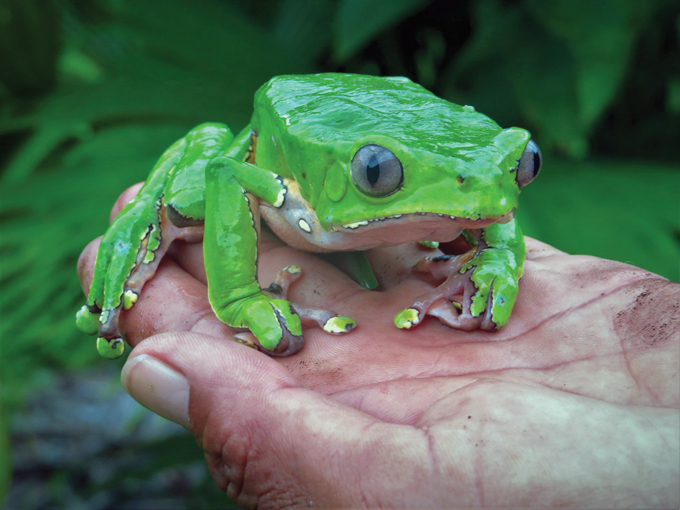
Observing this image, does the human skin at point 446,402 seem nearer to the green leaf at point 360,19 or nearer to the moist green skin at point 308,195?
the moist green skin at point 308,195

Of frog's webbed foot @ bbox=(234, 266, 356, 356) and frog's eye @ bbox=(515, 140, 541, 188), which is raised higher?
frog's eye @ bbox=(515, 140, 541, 188)

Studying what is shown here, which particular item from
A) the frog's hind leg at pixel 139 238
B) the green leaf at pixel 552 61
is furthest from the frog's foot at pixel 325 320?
the green leaf at pixel 552 61

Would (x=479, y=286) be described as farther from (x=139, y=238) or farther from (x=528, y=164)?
(x=139, y=238)

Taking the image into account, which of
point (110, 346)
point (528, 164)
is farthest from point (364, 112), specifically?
point (110, 346)

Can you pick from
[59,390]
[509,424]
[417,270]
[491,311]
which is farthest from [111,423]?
[509,424]

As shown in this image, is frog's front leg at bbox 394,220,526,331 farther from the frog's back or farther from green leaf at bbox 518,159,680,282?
green leaf at bbox 518,159,680,282

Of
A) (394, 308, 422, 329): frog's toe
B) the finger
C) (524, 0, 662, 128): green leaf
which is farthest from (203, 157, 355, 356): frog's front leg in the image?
(524, 0, 662, 128): green leaf

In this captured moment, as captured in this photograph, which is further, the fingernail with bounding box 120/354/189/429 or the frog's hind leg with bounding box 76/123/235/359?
the frog's hind leg with bounding box 76/123/235/359
